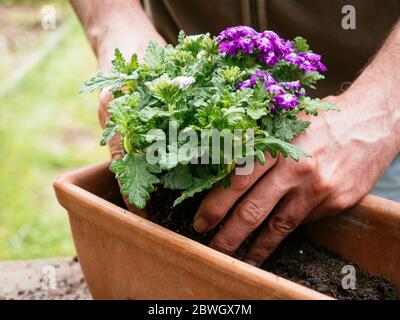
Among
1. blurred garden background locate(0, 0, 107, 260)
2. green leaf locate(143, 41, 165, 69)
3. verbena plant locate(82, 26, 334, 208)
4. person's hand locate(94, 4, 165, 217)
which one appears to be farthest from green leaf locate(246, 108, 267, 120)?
blurred garden background locate(0, 0, 107, 260)

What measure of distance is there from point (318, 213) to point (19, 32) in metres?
4.03

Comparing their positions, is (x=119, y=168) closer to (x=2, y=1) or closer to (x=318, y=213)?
(x=318, y=213)

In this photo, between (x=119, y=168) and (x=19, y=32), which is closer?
(x=119, y=168)


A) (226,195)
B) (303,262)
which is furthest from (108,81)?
(303,262)

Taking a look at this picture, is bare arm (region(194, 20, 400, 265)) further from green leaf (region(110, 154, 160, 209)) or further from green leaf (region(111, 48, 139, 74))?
green leaf (region(111, 48, 139, 74))

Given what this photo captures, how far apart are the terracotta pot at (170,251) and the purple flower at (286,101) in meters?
0.29

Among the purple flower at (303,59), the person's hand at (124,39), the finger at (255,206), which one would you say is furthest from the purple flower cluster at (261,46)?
the person's hand at (124,39)

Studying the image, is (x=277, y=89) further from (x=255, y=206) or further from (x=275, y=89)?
(x=255, y=206)

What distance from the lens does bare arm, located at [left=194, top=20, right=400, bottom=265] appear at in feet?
3.41

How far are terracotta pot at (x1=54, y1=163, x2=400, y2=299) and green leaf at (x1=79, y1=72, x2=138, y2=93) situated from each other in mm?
223

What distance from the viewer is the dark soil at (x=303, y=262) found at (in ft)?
3.56

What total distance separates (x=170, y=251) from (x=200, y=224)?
0.11 meters

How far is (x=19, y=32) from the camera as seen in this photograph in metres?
4.56
